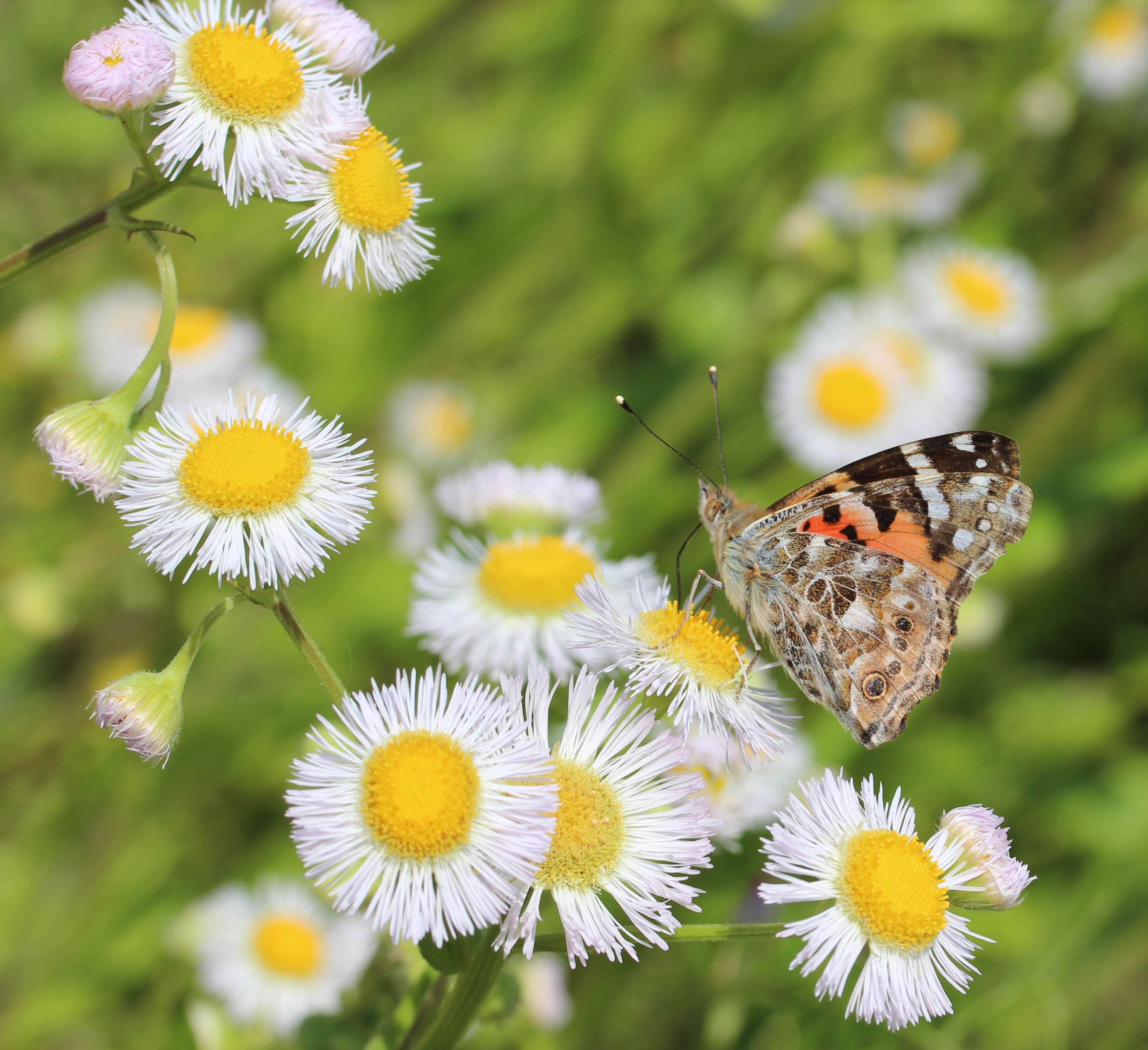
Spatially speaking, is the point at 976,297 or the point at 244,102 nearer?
the point at 244,102

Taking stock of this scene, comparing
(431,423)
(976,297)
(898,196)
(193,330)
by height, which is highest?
(898,196)

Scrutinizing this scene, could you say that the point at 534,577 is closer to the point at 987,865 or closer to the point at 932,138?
the point at 987,865

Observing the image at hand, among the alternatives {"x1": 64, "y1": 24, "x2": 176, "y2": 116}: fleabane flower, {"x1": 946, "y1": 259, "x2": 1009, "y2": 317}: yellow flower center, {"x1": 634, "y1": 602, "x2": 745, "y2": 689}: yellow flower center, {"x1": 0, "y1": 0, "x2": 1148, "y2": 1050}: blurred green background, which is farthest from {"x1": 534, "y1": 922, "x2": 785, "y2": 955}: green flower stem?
{"x1": 946, "y1": 259, "x2": 1009, "y2": 317}: yellow flower center

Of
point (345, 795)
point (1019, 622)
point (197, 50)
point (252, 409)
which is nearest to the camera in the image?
point (345, 795)

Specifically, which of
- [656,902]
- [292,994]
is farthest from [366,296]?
[656,902]

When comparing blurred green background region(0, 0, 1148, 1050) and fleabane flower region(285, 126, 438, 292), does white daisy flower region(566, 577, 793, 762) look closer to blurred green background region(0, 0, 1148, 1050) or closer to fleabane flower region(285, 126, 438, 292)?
fleabane flower region(285, 126, 438, 292)

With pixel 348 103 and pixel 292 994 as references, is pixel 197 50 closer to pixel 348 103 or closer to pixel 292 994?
pixel 348 103

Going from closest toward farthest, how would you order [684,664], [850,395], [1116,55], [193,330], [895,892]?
[895,892] < [684,664] < [193,330] < [850,395] < [1116,55]

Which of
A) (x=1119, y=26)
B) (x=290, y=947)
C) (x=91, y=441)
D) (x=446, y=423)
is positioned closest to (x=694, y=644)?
(x=91, y=441)
